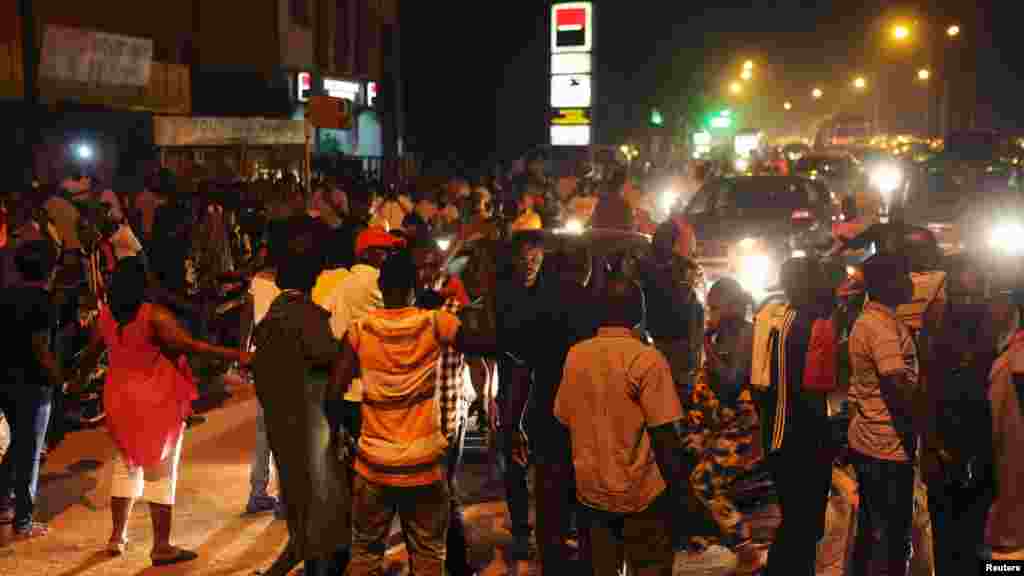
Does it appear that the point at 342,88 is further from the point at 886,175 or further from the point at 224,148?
the point at 224,148

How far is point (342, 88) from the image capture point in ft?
146

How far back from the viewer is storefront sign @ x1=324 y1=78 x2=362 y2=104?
42816mm

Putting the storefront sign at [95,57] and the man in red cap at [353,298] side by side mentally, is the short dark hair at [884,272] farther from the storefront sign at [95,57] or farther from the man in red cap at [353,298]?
the storefront sign at [95,57]

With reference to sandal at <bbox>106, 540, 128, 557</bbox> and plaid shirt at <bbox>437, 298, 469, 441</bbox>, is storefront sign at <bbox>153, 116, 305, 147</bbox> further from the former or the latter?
plaid shirt at <bbox>437, 298, 469, 441</bbox>

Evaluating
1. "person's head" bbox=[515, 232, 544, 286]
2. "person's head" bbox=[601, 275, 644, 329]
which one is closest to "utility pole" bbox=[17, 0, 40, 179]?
"person's head" bbox=[515, 232, 544, 286]

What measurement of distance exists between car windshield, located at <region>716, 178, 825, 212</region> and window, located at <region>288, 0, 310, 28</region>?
25.5 metres

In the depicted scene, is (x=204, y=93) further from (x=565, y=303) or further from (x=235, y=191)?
(x=565, y=303)

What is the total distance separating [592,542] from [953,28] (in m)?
60.1

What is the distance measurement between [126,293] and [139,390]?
0.55m

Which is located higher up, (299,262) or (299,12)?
(299,12)

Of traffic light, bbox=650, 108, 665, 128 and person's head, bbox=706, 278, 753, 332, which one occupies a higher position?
traffic light, bbox=650, 108, 665, 128

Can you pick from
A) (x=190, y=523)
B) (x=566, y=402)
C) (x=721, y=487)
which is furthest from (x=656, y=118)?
(x=566, y=402)

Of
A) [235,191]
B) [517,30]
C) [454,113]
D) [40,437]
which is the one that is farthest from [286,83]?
[40,437]

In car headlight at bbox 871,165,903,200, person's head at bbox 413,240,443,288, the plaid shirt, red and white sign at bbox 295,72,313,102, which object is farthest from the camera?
red and white sign at bbox 295,72,313,102
